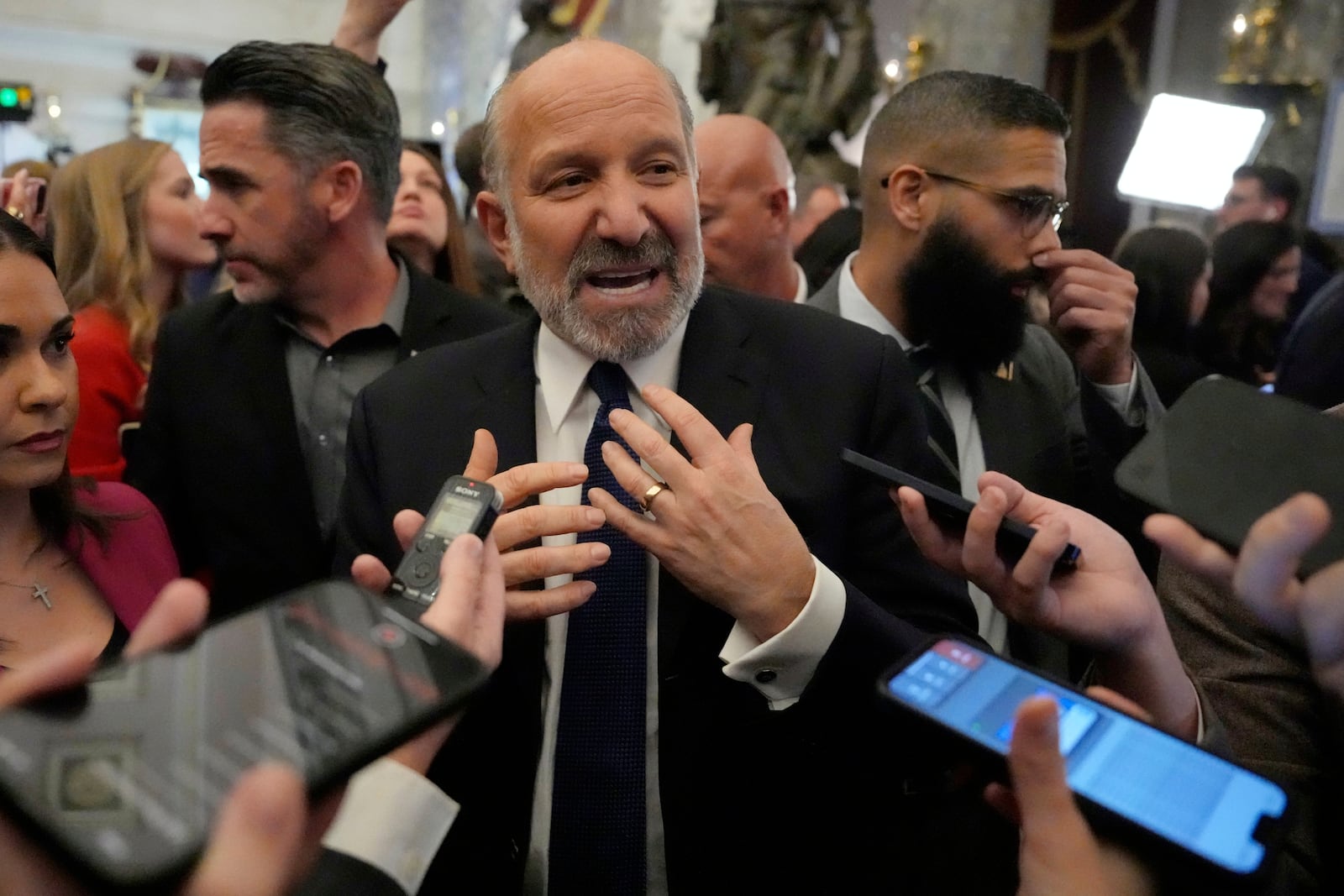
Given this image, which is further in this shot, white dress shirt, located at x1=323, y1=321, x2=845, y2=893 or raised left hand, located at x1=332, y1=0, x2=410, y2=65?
raised left hand, located at x1=332, y1=0, x2=410, y2=65

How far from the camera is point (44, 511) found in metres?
1.73

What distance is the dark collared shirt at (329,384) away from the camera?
2408 mm

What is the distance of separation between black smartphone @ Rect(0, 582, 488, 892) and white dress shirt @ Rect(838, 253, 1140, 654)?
4.73ft

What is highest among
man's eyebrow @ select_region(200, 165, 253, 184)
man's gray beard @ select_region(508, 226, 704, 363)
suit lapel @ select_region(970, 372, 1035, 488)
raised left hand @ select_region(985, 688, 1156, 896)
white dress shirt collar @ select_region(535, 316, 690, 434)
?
man's eyebrow @ select_region(200, 165, 253, 184)

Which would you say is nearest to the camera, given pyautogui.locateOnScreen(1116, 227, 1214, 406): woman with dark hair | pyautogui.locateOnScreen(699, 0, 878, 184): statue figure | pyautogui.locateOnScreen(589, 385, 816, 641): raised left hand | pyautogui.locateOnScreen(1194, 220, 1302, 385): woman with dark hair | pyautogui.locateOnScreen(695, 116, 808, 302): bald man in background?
pyautogui.locateOnScreen(589, 385, 816, 641): raised left hand

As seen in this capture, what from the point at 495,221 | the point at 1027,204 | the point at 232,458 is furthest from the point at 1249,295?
the point at 232,458

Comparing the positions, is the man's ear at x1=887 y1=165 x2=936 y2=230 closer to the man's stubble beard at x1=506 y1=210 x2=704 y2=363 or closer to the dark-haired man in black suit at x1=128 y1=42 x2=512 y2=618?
the man's stubble beard at x1=506 y1=210 x2=704 y2=363

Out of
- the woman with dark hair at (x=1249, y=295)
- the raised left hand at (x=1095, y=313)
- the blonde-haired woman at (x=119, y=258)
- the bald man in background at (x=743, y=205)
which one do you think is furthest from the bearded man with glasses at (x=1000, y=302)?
the woman with dark hair at (x=1249, y=295)

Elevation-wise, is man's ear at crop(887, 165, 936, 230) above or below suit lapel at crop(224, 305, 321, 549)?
above

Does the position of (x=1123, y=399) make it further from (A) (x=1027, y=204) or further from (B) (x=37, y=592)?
(B) (x=37, y=592)

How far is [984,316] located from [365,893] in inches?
69.5

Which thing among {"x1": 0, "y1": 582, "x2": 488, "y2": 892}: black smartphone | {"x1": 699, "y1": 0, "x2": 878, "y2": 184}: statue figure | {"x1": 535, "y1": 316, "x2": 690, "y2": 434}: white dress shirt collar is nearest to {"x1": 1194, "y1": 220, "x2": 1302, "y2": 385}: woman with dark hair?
{"x1": 535, "y1": 316, "x2": 690, "y2": 434}: white dress shirt collar

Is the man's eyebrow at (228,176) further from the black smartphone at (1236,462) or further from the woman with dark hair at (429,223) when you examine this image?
Answer: the black smartphone at (1236,462)

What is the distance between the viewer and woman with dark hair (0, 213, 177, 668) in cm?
162
